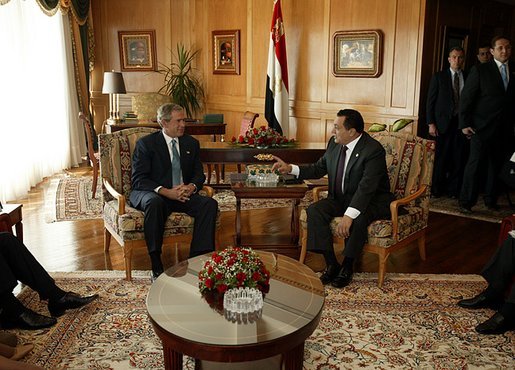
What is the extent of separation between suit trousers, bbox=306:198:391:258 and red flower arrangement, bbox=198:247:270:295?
122 cm

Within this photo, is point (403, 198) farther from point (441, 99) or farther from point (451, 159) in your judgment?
point (451, 159)

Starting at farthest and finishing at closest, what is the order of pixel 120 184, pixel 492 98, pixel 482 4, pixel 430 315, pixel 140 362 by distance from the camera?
pixel 482 4 → pixel 492 98 → pixel 120 184 → pixel 430 315 → pixel 140 362

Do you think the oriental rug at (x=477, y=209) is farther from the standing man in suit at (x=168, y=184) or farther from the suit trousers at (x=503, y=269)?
the standing man in suit at (x=168, y=184)

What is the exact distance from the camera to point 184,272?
2873 millimetres

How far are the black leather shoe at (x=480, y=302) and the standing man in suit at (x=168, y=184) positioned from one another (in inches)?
69.8

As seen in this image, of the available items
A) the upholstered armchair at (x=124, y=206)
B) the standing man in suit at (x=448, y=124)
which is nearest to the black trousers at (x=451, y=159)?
the standing man in suit at (x=448, y=124)

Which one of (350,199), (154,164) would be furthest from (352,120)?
(154,164)

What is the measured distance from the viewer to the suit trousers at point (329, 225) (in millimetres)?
3639

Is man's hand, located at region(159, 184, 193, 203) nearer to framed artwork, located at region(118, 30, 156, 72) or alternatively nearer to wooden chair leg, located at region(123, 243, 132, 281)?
wooden chair leg, located at region(123, 243, 132, 281)

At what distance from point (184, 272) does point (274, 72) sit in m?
5.01

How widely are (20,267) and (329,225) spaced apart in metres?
2.05

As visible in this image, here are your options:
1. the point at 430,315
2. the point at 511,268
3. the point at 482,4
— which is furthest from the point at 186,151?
the point at 482,4

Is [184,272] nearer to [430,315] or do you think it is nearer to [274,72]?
[430,315]

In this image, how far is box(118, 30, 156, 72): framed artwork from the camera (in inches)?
359
